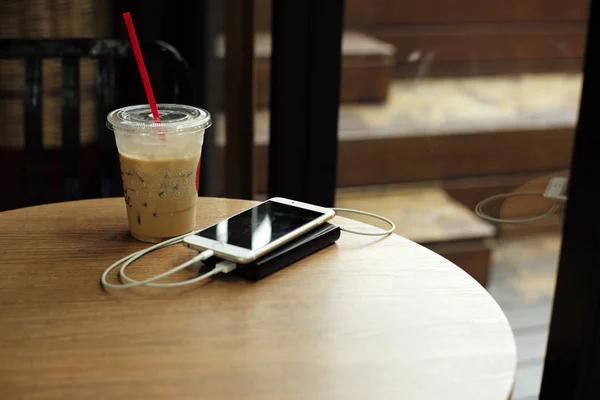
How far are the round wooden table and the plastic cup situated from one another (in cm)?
4

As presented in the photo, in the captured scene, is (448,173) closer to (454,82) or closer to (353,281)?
(454,82)

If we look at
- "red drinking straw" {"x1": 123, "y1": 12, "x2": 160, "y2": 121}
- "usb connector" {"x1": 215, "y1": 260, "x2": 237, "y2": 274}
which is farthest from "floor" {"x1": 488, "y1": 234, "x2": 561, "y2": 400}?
"red drinking straw" {"x1": 123, "y1": 12, "x2": 160, "y2": 121}

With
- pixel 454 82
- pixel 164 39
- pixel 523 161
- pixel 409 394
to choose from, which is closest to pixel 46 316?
pixel 409 394

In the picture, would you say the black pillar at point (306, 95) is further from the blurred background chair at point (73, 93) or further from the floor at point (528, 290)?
the floor at point (528, 290)

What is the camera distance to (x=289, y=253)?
3.33 ft

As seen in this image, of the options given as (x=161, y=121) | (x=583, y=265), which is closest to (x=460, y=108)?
(x=583, y=265)

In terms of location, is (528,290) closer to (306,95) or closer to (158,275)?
(306,95)

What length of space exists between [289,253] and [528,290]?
689mm

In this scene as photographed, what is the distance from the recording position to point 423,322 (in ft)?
2.94

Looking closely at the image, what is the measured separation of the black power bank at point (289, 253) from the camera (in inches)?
38.5

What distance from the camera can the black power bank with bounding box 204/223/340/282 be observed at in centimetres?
98

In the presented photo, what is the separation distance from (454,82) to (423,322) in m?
0.87

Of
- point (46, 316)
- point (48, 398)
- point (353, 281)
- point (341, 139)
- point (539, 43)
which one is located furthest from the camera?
point (341, 139)

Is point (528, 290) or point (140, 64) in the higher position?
point (140, 64)
